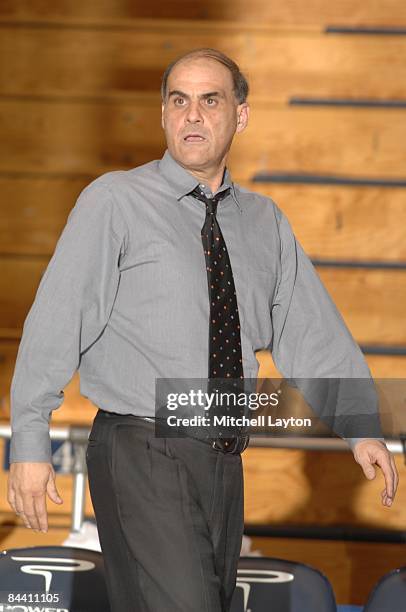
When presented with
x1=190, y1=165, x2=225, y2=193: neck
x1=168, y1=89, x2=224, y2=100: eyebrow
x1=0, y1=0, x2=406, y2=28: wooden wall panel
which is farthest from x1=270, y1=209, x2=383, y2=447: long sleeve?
x1=0, y1=0, x2=406, y2=28: wooden wall panel

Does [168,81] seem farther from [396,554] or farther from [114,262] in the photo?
[396,554]

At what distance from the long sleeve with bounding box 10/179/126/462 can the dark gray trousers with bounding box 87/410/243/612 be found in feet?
0.33

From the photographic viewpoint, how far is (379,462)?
1.83 metres

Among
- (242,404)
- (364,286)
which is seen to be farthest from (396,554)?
(242,404)

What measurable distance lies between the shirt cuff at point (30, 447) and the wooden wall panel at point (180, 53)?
240 centimetres

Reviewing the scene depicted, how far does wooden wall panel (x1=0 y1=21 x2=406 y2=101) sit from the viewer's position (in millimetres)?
3879

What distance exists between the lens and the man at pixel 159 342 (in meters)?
1.64

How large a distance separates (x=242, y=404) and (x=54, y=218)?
2.03 meters

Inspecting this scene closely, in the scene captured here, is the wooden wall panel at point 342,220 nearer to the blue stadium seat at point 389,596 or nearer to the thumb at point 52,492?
the blue stadium seat at point 389,596

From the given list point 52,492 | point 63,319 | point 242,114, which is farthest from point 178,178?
point 52,492

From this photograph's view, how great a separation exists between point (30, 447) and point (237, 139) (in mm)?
2315

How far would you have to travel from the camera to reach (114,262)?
174cm

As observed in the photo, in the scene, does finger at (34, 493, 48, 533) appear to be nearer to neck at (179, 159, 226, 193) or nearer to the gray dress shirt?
the gray dress shirt

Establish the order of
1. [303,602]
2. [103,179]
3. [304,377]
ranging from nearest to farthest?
[103,179]
[304,377]
[303,602]
